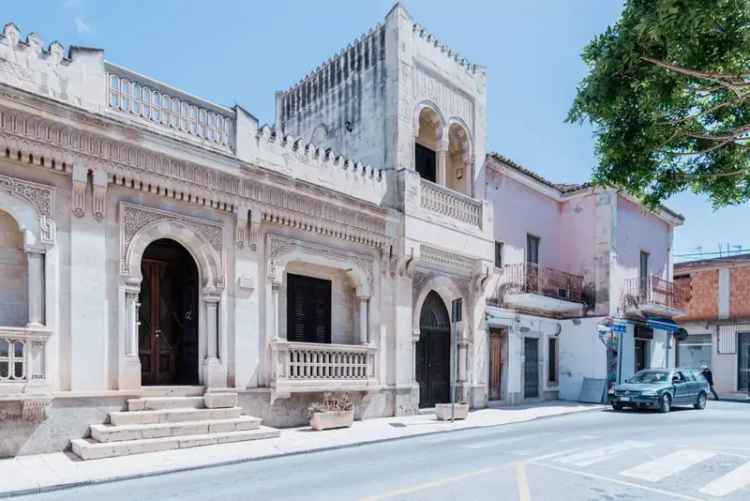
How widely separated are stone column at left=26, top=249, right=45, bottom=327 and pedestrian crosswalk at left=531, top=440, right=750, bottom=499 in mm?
8282

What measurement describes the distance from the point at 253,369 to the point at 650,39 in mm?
9454

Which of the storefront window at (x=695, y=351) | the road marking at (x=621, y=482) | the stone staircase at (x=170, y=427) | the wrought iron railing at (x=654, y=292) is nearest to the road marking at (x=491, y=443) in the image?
the road marking at (x=621, y=482)

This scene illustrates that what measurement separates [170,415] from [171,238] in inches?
133

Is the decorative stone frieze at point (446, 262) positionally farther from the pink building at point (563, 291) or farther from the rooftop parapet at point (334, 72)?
the rooftop parapet at point (334, 72)

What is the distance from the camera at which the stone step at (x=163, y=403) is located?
10.1 m

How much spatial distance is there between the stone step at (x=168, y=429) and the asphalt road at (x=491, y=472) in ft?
2.52

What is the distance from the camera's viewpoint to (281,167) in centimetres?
1318

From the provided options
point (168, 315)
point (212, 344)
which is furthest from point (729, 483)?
point (168, 315)

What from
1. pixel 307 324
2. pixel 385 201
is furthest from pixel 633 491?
pixel 385 201

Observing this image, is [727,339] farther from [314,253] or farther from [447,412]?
[314,253]

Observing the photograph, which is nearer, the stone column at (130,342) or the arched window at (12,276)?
the arched window at (12,276)

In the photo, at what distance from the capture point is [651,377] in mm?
19266

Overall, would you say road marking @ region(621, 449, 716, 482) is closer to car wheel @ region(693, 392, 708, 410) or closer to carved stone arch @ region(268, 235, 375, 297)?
carved stone arch @ region(268, 235, 375, 297)

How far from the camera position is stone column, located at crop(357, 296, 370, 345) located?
14.7 m
